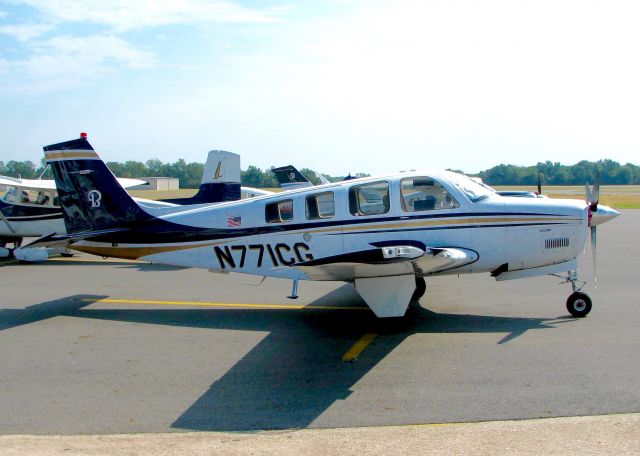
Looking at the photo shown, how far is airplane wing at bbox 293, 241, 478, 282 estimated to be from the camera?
6.88m

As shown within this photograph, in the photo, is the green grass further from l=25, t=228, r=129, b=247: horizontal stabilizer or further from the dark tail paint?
l=25, t=228, r=129, b=247: horizontal stabilizer

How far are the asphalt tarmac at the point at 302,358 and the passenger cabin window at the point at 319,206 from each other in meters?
1.58

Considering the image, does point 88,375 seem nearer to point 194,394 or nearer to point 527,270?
point 194,394

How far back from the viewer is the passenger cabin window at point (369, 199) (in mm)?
8594

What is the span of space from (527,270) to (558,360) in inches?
85.3

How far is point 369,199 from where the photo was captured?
8680mm

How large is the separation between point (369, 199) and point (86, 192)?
187 inches

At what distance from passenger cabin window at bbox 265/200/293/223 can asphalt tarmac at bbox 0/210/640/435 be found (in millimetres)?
1504

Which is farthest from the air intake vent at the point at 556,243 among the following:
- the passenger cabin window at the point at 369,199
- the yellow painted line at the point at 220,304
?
the yellow painted line at the point at 220,304

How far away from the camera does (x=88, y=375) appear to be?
658 centimetres

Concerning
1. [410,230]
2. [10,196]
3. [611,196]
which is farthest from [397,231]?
[611,196]

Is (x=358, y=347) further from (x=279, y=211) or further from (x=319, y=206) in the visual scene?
(x=279, y=211)

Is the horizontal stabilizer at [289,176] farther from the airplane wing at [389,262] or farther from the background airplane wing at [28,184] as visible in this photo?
the airplane wing at [389,262]

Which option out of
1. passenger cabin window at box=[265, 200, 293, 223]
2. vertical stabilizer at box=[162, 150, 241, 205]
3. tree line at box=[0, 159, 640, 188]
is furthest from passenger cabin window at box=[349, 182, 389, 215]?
tree line at box=[0, 159, 640, 188]
